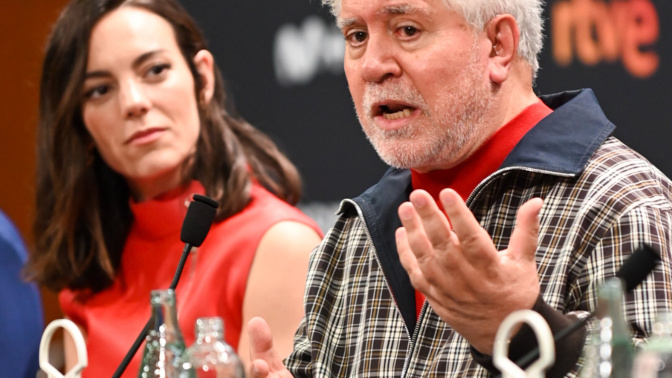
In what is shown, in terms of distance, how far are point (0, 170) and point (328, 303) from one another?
2.38 metres

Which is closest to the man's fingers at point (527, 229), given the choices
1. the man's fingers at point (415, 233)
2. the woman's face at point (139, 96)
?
the man's fingers at point (415, 233)

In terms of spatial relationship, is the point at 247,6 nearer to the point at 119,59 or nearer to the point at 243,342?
the point at 119,59

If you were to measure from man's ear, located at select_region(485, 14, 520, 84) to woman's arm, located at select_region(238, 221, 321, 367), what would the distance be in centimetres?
90

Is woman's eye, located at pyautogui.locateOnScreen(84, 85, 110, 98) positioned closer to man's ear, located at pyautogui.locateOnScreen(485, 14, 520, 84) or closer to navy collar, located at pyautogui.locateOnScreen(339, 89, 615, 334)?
navy collar, located at pyautogui.locateOnScreen(339, 89, 615, 334)

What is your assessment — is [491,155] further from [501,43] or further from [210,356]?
[210,356]

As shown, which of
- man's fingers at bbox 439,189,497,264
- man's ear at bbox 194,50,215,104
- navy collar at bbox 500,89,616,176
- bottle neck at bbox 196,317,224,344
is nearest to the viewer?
bottle neck at bbox 196,317,224,344

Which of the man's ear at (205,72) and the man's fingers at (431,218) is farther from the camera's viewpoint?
the man's ear at (205,72)

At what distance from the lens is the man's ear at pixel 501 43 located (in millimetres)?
1882

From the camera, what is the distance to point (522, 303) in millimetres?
1329

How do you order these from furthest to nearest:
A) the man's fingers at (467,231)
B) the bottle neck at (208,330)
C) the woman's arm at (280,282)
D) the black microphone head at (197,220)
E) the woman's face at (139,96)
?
1. the woman's face at (139,96)
2. the woman's arm at (280,282)
3. the black microphone head at (197,220)
4. the man's fingers at (467,231)
5. the bottle neck at (208,330)

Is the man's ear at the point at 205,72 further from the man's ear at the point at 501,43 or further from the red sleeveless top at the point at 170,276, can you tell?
the man's ear at the point at 501,43

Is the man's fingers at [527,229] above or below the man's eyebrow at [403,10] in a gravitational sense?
below

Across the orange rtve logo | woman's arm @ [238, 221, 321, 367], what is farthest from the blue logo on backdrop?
the orange rtve logo

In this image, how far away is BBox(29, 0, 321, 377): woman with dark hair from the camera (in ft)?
8.65
